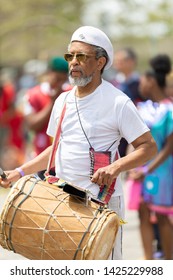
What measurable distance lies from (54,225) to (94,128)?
65 centimetres

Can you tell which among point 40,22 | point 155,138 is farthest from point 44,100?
point 40,22

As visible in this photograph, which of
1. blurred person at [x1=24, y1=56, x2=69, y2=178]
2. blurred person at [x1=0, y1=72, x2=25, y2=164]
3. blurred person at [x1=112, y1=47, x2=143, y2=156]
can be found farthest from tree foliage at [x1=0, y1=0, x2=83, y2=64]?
blurred person at [x1=24, y1=56, x2=69, y2=178]

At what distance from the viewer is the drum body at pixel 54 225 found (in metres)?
5.16

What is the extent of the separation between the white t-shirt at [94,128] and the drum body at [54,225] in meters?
0.23

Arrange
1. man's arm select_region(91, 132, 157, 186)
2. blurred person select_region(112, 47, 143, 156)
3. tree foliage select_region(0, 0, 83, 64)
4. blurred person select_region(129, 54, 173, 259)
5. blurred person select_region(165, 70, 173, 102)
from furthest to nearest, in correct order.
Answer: tree foliage select_region(0, 0, 83, 64) < blurred person select_region(112, 47, 143, 156) < blurred person select_region(165, 70, 173, 102) < blurred person select_region(129, 54, 173, 259) < man's arm select_region(91, 132, 157, 186)

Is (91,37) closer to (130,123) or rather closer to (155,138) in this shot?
(130,123)

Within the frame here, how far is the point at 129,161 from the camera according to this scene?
543cm

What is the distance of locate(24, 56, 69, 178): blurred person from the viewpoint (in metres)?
8.69

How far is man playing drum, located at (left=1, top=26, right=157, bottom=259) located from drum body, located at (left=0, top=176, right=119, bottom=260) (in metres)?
0.25

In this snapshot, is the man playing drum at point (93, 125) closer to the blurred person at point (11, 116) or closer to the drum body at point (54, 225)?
the drum body at point (54, 225)

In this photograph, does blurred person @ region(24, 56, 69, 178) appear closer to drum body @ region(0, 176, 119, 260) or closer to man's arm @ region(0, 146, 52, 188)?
man's arm @ region(0, 146, 52, 188)

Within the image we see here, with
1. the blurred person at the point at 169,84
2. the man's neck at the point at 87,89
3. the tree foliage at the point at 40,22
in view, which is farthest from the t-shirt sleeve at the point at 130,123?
the tree foliage at the point at 40,22

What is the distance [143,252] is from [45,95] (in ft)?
6.13
